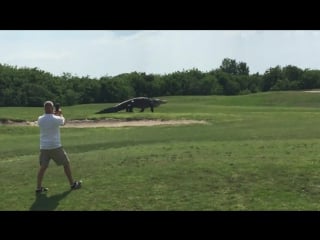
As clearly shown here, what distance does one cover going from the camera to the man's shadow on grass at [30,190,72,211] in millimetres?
9969

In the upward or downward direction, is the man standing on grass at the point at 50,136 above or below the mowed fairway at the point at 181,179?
above

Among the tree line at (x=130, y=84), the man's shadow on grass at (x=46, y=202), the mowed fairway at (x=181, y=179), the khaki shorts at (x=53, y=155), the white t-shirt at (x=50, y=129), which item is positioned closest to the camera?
the mowed fairway at (x=181, y=179)

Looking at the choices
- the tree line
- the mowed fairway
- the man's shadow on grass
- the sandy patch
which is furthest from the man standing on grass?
the tree line

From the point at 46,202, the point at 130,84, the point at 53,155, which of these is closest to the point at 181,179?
the point at 53,155

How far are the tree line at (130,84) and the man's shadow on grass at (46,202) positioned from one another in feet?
178

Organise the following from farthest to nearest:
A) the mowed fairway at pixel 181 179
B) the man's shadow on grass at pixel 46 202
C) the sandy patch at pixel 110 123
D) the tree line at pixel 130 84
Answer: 1. the tree line at pixel 130 84
2. the sandy patch at pixel 110 123
3. the man's shadow on grass at pixel 46 202
4. the mowed fairway at pixel 181 179

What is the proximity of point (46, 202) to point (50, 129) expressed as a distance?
4.55 ft

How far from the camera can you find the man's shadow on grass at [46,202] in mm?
9969

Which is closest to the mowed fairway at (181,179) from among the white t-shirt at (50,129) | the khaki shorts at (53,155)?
the khaki shorts at (53,155)

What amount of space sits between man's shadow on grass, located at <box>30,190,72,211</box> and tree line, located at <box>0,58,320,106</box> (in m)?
54.4

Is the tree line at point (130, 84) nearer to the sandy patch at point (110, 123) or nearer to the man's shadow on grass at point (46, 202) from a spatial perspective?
the sandy patch at point (110, 123)

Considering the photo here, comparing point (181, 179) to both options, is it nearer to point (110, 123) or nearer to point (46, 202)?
point (46, 202)

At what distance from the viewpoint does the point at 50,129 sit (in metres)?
10.6
